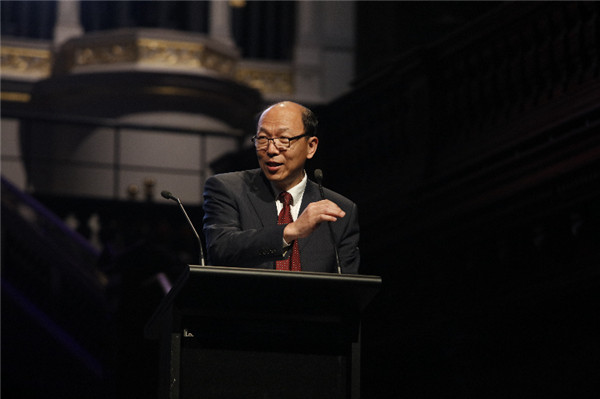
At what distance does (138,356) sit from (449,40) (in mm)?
3071

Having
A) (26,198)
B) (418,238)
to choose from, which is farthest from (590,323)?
(26,198)

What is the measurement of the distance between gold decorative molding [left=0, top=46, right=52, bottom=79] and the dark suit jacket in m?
10.8

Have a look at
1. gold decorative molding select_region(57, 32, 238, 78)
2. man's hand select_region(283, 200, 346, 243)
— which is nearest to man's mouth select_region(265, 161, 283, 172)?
man's hand select_region(283, 200, 346, 243)

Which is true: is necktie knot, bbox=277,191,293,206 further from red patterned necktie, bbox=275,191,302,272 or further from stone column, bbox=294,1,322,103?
stone column, bbox=294,1,322,103

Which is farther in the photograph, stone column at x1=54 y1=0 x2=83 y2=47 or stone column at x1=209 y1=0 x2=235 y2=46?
stone column at x1=209 y1=0 x2=235 y2=46

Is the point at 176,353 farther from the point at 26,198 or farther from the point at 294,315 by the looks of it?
the point at 26,198

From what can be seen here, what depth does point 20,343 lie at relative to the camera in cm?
695

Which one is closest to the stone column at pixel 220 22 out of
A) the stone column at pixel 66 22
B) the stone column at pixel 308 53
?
the stone column at pixel 308 53

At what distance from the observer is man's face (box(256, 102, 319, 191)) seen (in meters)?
3.25

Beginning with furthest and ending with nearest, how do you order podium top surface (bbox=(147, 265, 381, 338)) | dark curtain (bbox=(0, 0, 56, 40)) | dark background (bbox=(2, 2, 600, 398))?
dark curtain (bbox=(0, 0, 56, 40))
dark background (bbox=(2, 2, 600, 398))
podium top surface (bbox=(147, 265, 381, 338))

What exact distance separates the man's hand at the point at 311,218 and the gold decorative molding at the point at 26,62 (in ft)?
36.5

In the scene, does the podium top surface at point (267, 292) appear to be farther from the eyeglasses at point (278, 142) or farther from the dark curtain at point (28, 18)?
the dark curtain at point (28, 18)

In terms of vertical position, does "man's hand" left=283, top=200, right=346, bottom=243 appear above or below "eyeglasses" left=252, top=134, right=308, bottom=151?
below

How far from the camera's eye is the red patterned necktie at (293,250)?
10.7ft
